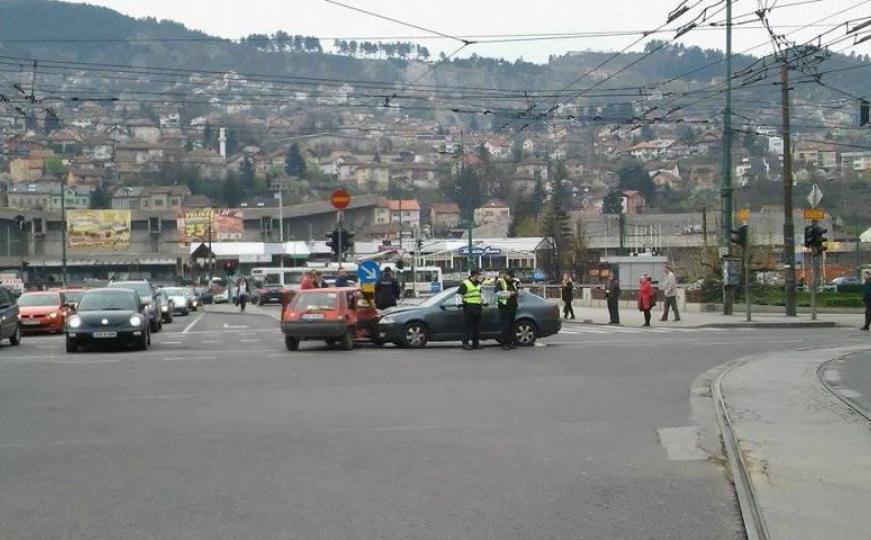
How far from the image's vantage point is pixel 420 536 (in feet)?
23.4

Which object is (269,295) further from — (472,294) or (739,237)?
(472,294)

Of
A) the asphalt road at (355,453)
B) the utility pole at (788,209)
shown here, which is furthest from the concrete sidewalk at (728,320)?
the asphalt road at (355,453)

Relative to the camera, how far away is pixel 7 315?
2648 centimetres

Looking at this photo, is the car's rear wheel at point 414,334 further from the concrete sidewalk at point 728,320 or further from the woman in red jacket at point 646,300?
the concrete sidewalk at point 728,320

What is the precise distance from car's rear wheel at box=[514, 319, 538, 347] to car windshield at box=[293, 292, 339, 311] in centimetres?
402

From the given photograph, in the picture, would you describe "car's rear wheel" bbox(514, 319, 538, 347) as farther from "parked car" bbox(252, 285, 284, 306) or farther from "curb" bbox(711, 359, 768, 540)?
"parked car" bbox(252, 285, 284, 306)

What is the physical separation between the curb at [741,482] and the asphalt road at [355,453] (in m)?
0.13

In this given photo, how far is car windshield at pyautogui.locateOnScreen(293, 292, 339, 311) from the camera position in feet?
79.8

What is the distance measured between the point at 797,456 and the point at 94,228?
76056 millimetres

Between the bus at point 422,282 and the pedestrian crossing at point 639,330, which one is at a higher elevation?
the bus at point 422,282

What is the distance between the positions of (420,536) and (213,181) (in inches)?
5122

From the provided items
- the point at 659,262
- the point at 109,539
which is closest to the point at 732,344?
the point at 109,539

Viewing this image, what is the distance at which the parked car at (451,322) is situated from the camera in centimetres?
2478

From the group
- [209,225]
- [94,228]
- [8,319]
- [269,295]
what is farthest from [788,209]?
[94,228]
